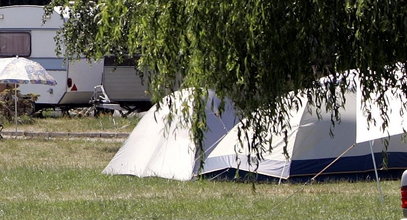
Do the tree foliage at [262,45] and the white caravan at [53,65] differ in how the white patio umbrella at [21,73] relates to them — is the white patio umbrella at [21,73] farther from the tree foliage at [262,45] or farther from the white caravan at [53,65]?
the tree foliage at [262,45]

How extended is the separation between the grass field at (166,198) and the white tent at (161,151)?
0.28 m

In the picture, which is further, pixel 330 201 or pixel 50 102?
pixel 50 102

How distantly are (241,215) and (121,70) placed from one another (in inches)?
658

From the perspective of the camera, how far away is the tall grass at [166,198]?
1182cm

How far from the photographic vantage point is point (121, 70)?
91.8ft

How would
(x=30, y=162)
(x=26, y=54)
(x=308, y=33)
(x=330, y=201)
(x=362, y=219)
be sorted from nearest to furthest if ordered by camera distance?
(x=308, y=33) < (x=362, y=219) < (x=330, y=201) < (x=30, y=162) < (x=26, y=54)

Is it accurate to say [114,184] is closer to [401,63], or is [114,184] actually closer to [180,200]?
[180,200]

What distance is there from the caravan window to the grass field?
1012 centimetres

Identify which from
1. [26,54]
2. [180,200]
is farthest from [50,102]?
[180,200]

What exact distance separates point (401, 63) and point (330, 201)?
570 cm

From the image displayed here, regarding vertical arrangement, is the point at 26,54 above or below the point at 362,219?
above

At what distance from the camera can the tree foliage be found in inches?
271

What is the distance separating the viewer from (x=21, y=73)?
79.7ft

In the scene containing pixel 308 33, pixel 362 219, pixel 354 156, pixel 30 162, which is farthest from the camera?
pixel 30 162
